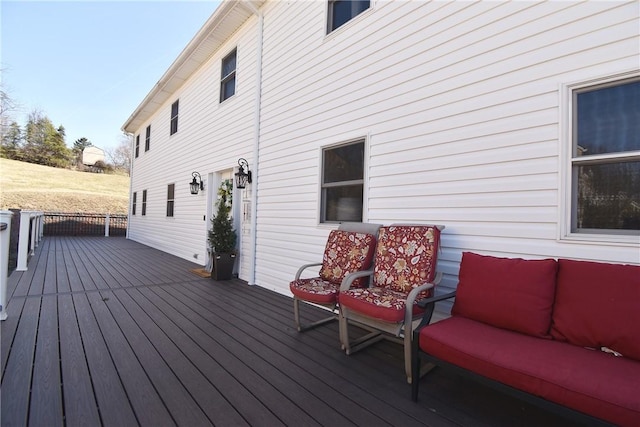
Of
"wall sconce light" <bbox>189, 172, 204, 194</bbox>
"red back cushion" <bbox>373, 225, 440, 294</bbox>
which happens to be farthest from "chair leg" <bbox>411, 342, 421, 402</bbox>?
"wall sconce light" <bbox>189, 172, 204, 194</bbox>

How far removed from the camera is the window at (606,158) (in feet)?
6.18

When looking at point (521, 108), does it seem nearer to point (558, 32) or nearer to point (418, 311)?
point (558, 32)

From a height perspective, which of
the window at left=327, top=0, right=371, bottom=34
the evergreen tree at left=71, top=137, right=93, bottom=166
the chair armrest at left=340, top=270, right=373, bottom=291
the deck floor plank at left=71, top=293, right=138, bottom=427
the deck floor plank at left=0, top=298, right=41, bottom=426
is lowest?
the deck floor plank at left=71, top=293, right=138, bottom=427

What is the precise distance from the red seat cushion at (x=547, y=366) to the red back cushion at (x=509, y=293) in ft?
0.29

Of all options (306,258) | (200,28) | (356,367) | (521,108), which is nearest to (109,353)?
(356,367)

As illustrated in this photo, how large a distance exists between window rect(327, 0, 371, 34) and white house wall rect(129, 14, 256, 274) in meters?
1.91

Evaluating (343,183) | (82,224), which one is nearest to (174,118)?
(343,183)

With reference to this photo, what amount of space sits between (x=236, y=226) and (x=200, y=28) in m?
4.23

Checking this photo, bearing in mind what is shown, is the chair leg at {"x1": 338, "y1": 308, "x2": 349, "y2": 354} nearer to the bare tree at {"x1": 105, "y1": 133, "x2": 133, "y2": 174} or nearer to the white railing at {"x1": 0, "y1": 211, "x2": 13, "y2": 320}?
the white railing at {"x1": 0, "y1": 211, "x2": 13, "y2": 320}

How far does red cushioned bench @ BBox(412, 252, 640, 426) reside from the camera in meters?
1.28

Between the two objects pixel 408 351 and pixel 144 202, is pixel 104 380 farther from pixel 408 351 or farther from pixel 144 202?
pixel 144 202

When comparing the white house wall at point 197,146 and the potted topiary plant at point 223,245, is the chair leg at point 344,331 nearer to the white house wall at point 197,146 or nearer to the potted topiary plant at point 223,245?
the potted topiary plant at point 223,245

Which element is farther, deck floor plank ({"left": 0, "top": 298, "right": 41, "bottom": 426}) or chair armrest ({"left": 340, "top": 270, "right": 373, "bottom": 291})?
chair armrest ({"left": 340, "top": 270, "right": 373, "bottom": 291})

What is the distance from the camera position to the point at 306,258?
4156 mm
